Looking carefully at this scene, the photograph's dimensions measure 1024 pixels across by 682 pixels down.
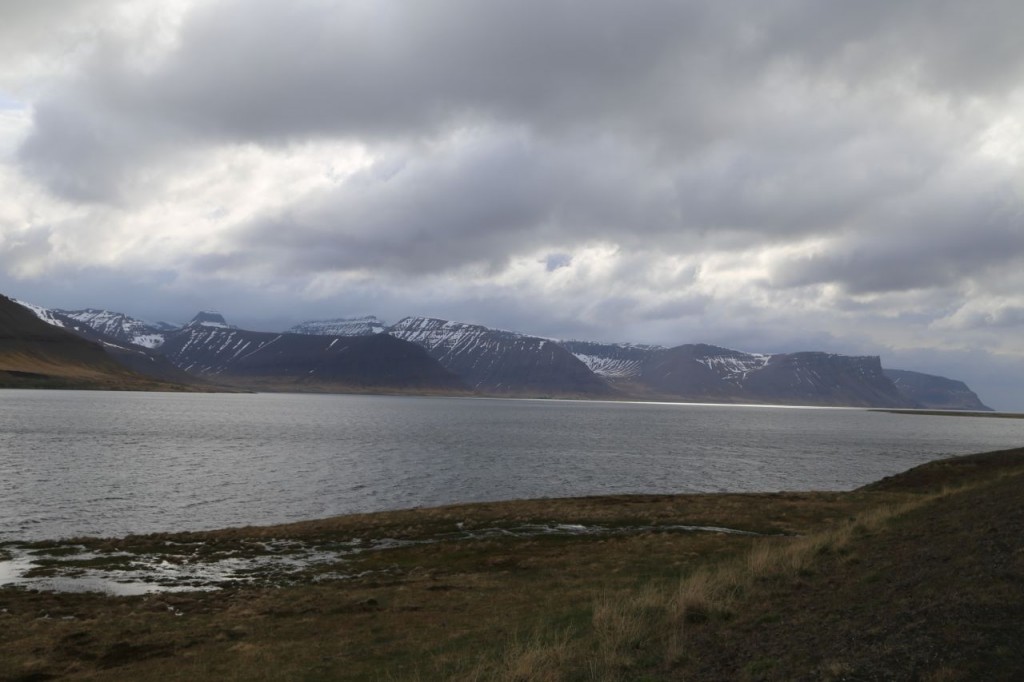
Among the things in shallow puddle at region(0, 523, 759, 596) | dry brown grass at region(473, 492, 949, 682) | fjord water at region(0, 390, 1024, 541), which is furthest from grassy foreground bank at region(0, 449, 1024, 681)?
fjord water at region(0, 390, 1024, 541)

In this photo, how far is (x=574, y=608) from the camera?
20.8 metres

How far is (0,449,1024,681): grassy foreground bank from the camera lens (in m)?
12.1

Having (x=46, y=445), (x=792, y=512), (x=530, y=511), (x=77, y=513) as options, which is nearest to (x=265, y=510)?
(x=77, y=513)

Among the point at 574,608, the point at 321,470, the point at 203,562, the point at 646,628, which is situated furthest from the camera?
→ the point at 321,470

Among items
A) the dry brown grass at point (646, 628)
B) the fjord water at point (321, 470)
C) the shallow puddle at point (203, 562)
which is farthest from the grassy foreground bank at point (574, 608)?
the fjord water at point (321, 470)

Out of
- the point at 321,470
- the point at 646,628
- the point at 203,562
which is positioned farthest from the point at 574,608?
the point at 321,470

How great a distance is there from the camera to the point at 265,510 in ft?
168

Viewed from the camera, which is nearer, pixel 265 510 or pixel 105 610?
pixel 105 610

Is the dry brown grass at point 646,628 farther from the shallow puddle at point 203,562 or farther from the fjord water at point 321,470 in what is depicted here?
the fjord water at point 321,470

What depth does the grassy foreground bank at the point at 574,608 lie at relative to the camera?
477 inches

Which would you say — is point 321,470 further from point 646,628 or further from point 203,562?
point 646,628

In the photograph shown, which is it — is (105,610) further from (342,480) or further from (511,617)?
(342,480)

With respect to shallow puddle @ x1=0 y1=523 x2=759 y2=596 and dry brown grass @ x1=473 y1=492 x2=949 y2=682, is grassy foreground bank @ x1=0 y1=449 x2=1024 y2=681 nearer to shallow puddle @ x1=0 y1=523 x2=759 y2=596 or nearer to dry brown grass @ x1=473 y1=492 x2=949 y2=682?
dry brown grass @ x1=473 y1=492 x2=949 y2=682

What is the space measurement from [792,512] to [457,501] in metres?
27.1
